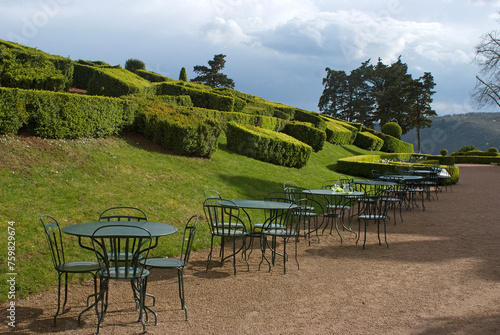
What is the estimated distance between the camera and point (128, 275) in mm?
3982

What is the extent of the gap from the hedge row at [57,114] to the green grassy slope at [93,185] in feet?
0.80

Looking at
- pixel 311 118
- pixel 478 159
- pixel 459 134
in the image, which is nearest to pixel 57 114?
pixel 311 118

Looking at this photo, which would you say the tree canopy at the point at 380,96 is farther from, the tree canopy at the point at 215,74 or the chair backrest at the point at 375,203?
the chair backrest at the point at 375,203

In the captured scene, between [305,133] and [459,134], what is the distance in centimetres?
9047

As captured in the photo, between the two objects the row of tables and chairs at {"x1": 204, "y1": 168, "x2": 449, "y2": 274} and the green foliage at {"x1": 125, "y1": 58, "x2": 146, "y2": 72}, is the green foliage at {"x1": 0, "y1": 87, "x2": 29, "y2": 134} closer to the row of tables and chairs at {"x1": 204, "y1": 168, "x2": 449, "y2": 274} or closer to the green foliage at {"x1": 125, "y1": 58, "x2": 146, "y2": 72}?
the row of tables and chairs at {"x1": 204, "y1": 168, "x2": 449, "y2": 274}

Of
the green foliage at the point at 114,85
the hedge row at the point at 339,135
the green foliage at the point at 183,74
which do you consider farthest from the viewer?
the green foliage at the point at 183,74

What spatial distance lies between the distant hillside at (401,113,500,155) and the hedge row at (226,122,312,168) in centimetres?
8825

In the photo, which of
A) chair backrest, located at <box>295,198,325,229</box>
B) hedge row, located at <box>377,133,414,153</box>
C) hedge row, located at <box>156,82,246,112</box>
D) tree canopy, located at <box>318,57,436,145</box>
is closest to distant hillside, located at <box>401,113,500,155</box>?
tree canopy, located at <box>318,57,436,145</box>

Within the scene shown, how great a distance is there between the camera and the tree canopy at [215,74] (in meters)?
46.9

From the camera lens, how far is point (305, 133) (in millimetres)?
19766

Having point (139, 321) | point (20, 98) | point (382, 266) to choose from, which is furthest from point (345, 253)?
point (20, 98)

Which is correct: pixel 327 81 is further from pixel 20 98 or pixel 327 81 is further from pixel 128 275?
pixel 128 275

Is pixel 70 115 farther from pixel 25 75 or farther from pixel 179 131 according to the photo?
pixel 25 75

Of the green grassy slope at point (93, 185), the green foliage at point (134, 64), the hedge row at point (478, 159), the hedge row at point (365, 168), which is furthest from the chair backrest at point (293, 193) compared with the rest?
the hedge row at point (478, 159)
